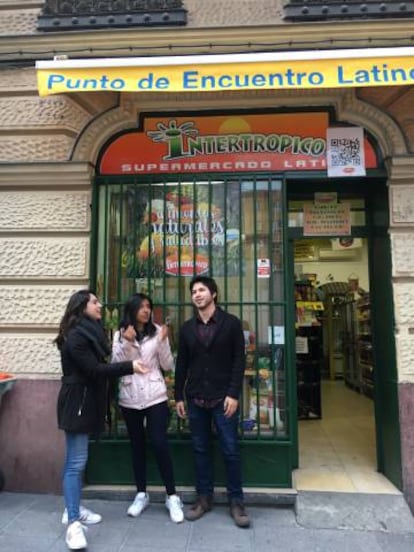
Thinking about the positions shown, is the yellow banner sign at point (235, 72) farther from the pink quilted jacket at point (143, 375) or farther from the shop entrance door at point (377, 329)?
the pink quilted jacket at point (143, 375)

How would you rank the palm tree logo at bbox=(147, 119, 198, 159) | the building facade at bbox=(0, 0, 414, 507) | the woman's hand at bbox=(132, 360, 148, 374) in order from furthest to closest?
the palm tree logo at bbox=(147, 119, 198, 159)
the building facade at bbox=(0, 0, 414, 507)
the woman's hand at bbox=(132, 360, 148, 374)

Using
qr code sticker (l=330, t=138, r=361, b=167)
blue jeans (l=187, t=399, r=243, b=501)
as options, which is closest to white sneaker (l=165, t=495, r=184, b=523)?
blue jeans (l=187, t=399, r=243, b=501)

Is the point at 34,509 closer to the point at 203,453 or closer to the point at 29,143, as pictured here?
the point at 203,453

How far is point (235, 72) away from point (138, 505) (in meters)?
3.84

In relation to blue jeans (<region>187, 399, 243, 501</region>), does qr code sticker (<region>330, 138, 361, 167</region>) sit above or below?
above

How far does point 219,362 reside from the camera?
426 centimetres

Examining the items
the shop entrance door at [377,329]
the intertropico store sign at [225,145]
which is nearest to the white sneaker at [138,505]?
the shop entrance door at [377,329]

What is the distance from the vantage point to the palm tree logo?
5086 mm

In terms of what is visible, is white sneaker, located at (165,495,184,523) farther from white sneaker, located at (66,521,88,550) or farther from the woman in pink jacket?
white sneaker, located at (66,521,88,550)

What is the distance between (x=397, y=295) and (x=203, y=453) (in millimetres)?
2277

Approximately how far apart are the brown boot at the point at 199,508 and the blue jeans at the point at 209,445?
1.8 inches

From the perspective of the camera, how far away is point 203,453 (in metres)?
4.33

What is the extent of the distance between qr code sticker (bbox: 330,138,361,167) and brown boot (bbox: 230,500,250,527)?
3227 mm

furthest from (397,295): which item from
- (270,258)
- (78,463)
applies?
(78,463)
